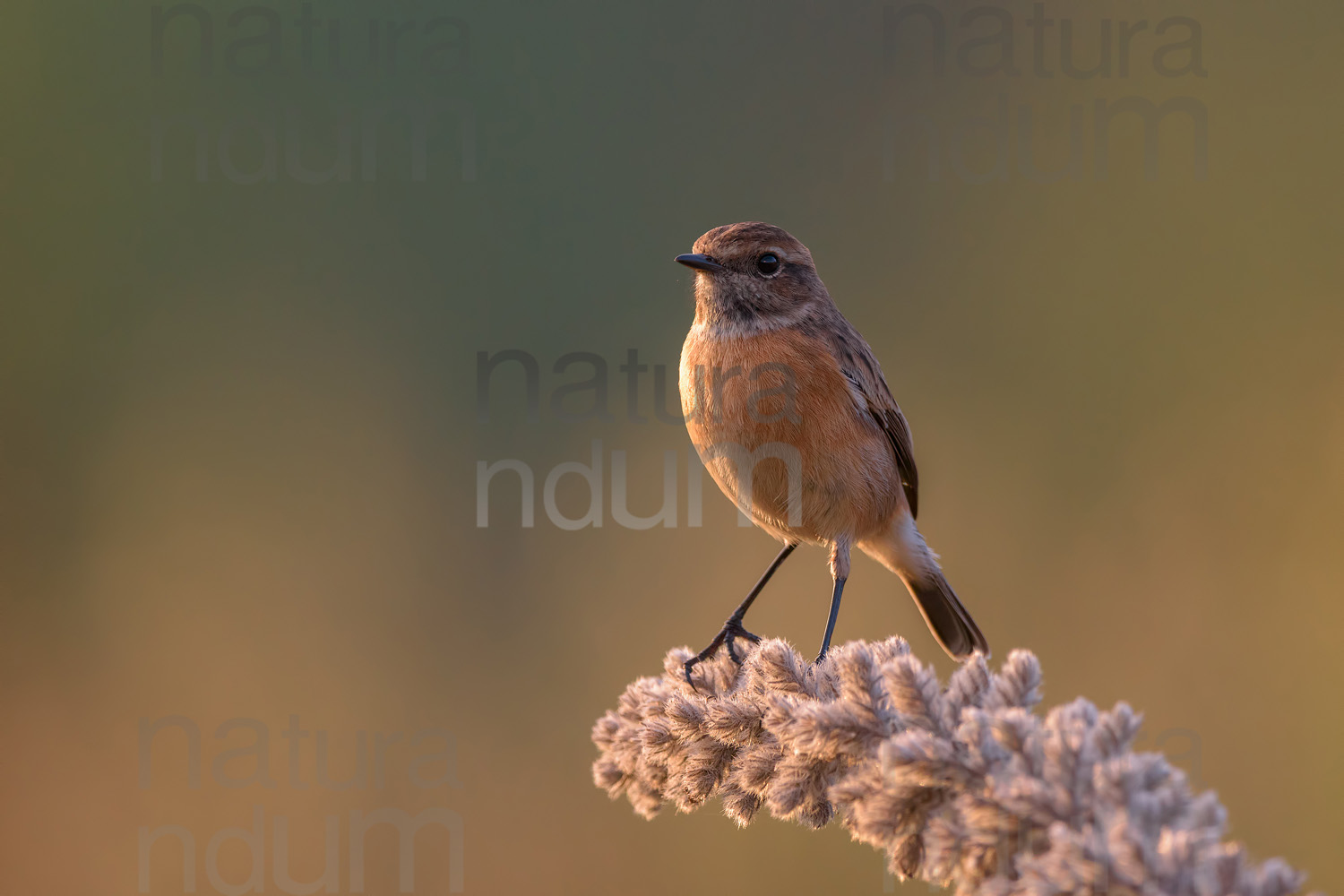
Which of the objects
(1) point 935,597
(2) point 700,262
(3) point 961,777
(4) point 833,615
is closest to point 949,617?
(1) point 935,597

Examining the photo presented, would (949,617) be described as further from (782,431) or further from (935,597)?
(782,431)

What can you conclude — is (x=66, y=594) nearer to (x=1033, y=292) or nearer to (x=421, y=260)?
(x=421, y=260)

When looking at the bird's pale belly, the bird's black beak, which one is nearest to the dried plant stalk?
the bird's pale belly

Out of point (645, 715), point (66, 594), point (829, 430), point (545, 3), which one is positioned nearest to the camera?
point (645, 715)

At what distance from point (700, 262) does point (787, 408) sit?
70cm

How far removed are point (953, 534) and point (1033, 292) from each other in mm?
1942

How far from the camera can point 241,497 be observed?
709 centimetres

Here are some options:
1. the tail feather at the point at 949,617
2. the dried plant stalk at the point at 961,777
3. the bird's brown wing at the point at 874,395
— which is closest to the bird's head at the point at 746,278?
the bird's brown wing at the point at 874,395

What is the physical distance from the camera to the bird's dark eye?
4031mm

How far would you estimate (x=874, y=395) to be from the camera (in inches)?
162

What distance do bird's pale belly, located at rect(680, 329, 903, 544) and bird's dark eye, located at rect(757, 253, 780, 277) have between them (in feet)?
0.95

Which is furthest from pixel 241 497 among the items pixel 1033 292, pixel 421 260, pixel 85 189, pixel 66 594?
pixel 1033 292

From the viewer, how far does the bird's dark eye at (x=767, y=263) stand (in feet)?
13.2

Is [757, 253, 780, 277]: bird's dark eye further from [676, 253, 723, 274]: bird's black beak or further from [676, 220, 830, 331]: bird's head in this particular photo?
[676, 253, 723, 274]: bird's black beak
